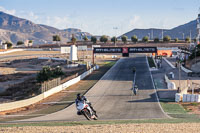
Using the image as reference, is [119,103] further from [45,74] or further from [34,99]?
[45,74]

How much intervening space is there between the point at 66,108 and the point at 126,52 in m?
38.4

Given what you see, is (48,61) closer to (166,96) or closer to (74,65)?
(74,65)

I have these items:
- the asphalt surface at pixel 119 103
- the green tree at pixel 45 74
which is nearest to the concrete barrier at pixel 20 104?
the asphalt surface at pixel 119 103

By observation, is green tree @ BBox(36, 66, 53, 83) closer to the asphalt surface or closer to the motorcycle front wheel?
the asphalt surface

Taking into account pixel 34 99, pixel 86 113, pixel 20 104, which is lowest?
pixel 20 104

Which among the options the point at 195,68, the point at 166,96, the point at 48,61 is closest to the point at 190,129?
the point at 166,96

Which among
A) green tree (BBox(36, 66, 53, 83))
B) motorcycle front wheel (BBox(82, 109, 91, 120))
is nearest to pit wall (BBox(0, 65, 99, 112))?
green tree (BBox(36, 66, 53, 83))

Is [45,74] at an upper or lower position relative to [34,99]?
upper

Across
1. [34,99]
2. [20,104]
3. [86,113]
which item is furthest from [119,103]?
[86,113]

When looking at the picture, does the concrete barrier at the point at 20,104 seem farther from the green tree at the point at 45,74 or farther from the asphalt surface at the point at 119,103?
the green tree at the point at 45,74

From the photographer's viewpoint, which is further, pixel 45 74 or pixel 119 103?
pixel 45 74

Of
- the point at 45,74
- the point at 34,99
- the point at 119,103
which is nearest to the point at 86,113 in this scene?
the point at 119,103

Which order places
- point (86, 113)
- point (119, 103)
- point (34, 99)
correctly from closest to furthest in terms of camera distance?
point (86, 113), point (119, 103), point (34, 99)

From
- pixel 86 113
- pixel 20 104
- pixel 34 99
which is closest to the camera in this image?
pixel 86 113
